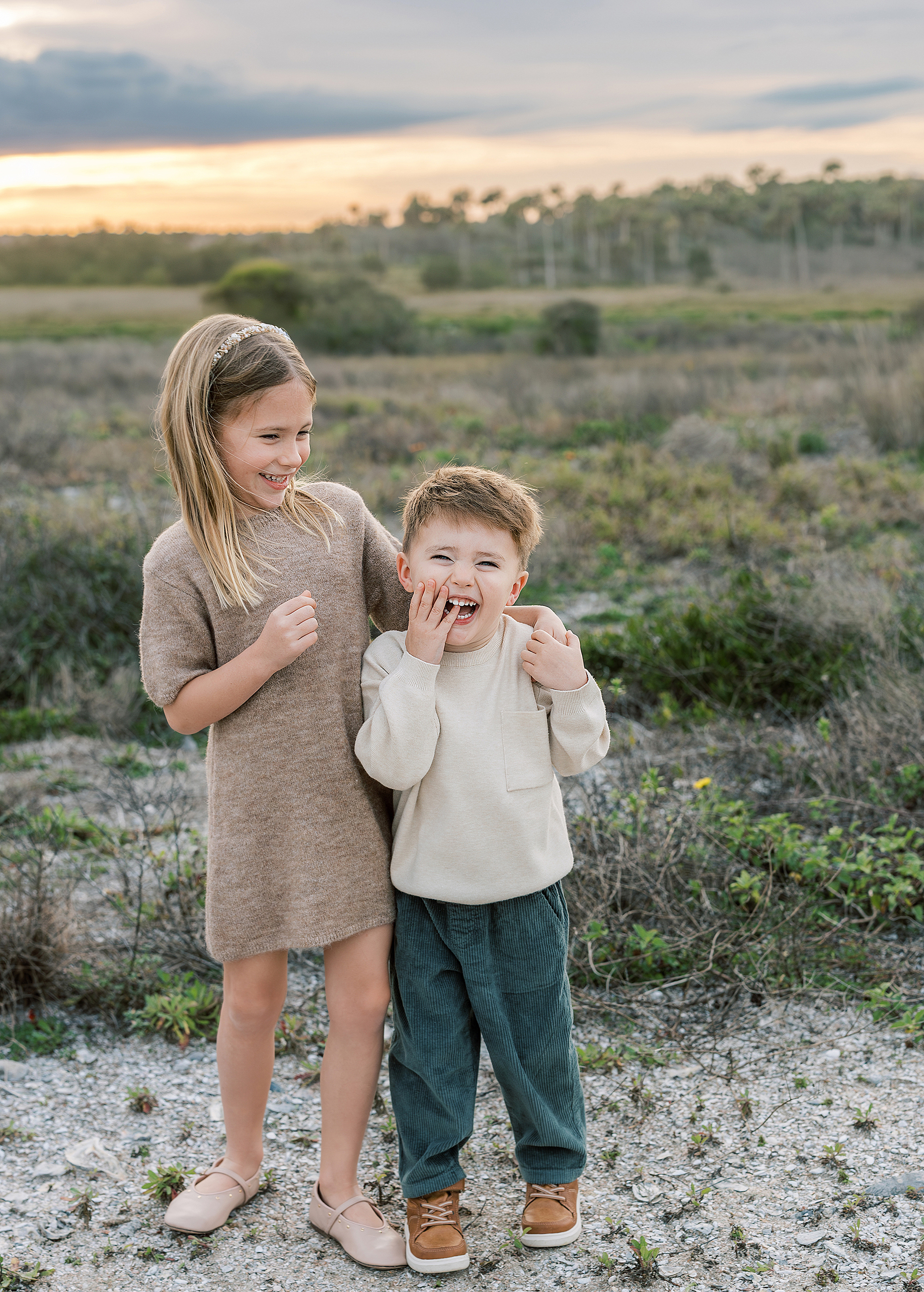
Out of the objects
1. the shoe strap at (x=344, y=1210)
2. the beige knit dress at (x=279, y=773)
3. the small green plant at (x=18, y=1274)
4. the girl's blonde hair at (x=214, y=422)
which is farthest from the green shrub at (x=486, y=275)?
the small green plant at (x=18, y=1274)

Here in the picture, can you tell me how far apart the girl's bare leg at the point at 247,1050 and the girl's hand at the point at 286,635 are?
61 centimetres

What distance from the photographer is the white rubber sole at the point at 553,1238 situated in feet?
7.05

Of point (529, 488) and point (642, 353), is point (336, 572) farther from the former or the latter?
point (642, 353)

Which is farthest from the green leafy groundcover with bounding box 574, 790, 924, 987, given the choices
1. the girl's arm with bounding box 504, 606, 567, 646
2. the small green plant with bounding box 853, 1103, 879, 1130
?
the girl's arm with bounding box 504, 606, 567, 646

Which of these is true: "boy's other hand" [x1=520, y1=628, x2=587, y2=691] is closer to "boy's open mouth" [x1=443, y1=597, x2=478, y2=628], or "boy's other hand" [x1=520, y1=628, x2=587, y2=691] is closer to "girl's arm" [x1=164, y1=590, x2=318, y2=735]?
"boy's open mouth" [x1=443, y1=597, x2=478, y2=628]

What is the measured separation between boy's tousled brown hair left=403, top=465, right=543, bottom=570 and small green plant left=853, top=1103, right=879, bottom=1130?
62.7 inches

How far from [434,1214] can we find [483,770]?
930 mm

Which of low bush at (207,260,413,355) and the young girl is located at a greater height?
low bush at (207,260,413,355)

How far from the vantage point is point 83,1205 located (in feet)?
7.66

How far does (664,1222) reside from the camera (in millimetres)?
2230

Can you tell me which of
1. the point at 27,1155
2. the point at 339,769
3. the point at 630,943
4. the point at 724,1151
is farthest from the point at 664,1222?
the point at 27,1155

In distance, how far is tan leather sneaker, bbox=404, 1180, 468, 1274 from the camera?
2092 millimetres

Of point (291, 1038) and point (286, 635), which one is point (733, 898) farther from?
point (286, 635)

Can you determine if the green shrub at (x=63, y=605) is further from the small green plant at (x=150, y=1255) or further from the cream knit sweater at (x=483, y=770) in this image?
the cream knit sweater at (x=483, y=770)
